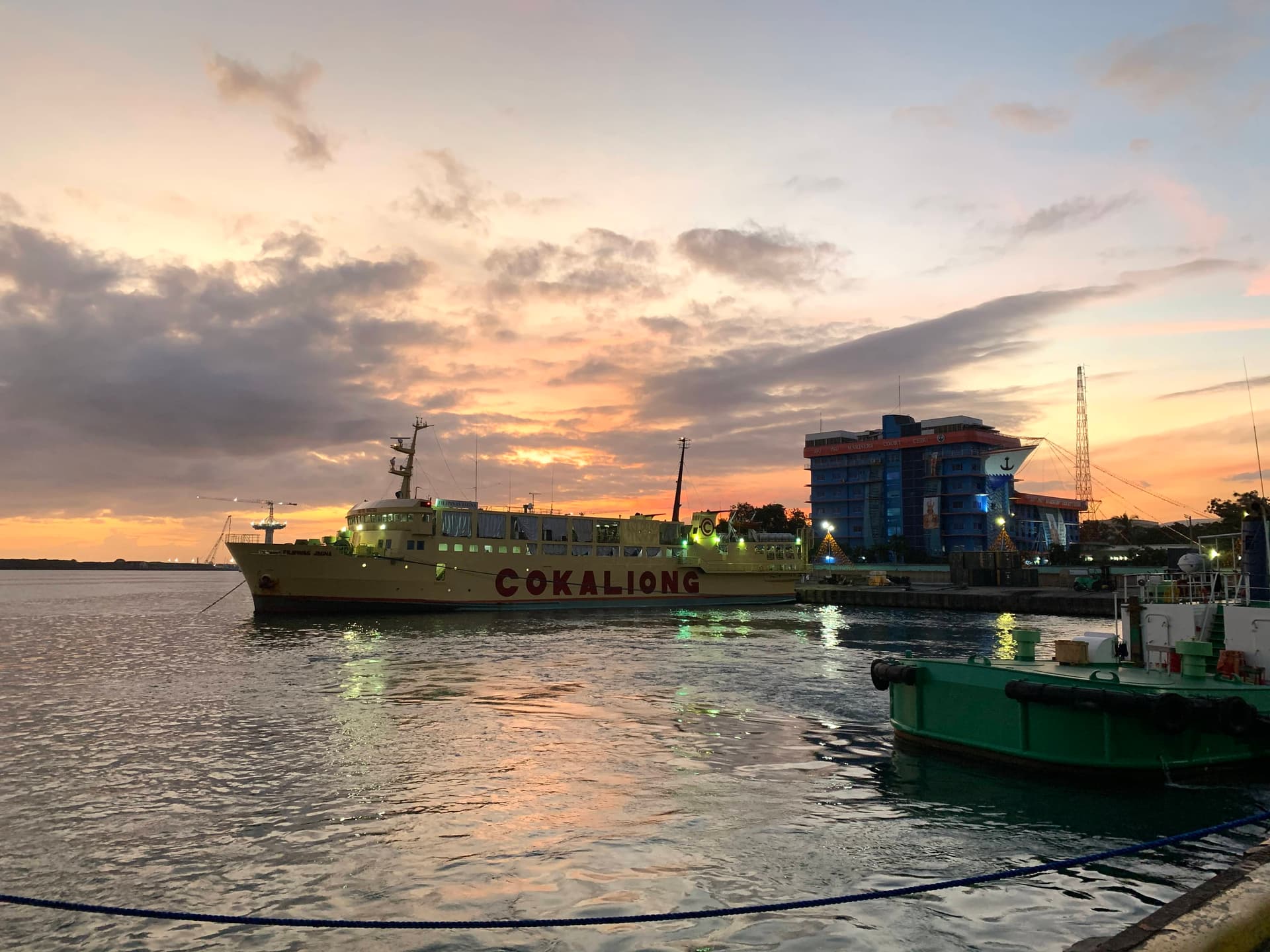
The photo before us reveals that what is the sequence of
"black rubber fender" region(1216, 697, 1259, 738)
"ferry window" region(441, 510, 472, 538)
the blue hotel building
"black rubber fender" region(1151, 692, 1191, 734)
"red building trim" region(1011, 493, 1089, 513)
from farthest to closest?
"red building trim" region(1011, 493, 1089, 513), the blue hotel building, "ferry window" region(441, 510, 472, 538), "black rubber fender" region(1216, 697, 1259, 738), "black rubber fender" region(1151, 692, 1191, 734)

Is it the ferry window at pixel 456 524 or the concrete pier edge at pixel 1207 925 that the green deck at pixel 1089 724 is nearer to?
the concrete pier edge at pixel 1207 925

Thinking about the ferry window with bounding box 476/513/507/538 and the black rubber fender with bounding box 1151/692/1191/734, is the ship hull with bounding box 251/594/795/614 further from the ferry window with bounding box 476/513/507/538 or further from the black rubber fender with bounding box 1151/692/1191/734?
the black rubber fender with bounding box 1151/692/1191/734

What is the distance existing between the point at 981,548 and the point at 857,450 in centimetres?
2597

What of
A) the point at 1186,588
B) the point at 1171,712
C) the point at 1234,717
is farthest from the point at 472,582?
the point at 1234,717

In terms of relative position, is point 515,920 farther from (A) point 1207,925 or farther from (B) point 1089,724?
(B) point 1089,724

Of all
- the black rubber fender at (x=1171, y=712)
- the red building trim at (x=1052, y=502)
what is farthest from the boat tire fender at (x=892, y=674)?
the red building trim at (x=1052, y=502)

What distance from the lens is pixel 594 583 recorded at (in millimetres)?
59000

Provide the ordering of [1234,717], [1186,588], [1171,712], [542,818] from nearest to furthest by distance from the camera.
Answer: [542,818]
[1171,712]
[1234,717]
[1186,588]

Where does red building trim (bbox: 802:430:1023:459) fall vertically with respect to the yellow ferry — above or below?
above

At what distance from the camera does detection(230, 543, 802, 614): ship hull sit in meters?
48.2

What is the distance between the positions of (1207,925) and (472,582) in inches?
1989

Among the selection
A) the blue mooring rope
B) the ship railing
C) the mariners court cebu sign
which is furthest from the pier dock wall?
the blue mooring rope

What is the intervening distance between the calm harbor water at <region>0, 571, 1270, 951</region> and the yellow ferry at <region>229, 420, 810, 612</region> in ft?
82.6

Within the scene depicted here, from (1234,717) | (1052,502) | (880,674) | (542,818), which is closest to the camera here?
(542,818)
